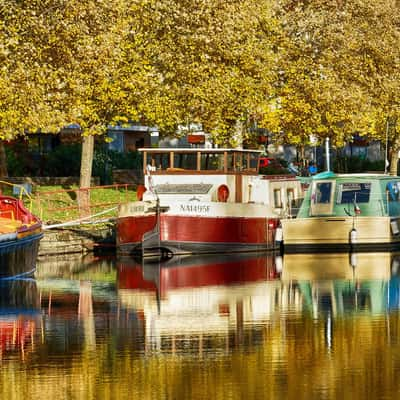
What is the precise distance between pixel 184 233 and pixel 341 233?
5952mm

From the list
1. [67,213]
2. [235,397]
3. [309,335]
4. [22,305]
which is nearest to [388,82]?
[67,213]

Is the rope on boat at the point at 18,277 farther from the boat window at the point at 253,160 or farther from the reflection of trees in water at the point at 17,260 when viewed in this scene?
the boat window at the point at 253,160

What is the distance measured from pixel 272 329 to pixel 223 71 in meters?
29.3

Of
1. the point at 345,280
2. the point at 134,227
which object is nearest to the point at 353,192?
the point at 134,227

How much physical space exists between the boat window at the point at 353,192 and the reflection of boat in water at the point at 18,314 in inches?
640

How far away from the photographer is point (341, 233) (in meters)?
46.6

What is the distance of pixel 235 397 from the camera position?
57.9 feet

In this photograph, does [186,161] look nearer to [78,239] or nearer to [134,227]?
[134,227]

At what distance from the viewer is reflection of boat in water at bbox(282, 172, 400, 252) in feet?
152

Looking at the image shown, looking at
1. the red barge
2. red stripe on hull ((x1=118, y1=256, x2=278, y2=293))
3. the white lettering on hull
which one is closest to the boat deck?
red stripe on hull ((x1=118, y1=256, x2=278, y2=293))

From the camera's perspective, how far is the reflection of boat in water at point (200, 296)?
80.7 ft

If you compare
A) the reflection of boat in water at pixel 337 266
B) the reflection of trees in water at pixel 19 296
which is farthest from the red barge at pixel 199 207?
the reflection of trees in water at pixel 19 296

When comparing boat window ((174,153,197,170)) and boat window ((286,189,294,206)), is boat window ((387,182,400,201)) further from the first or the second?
boat window ((174,153,197,170))

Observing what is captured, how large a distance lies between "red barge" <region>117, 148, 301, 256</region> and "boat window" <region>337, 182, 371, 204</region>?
2349 mm
